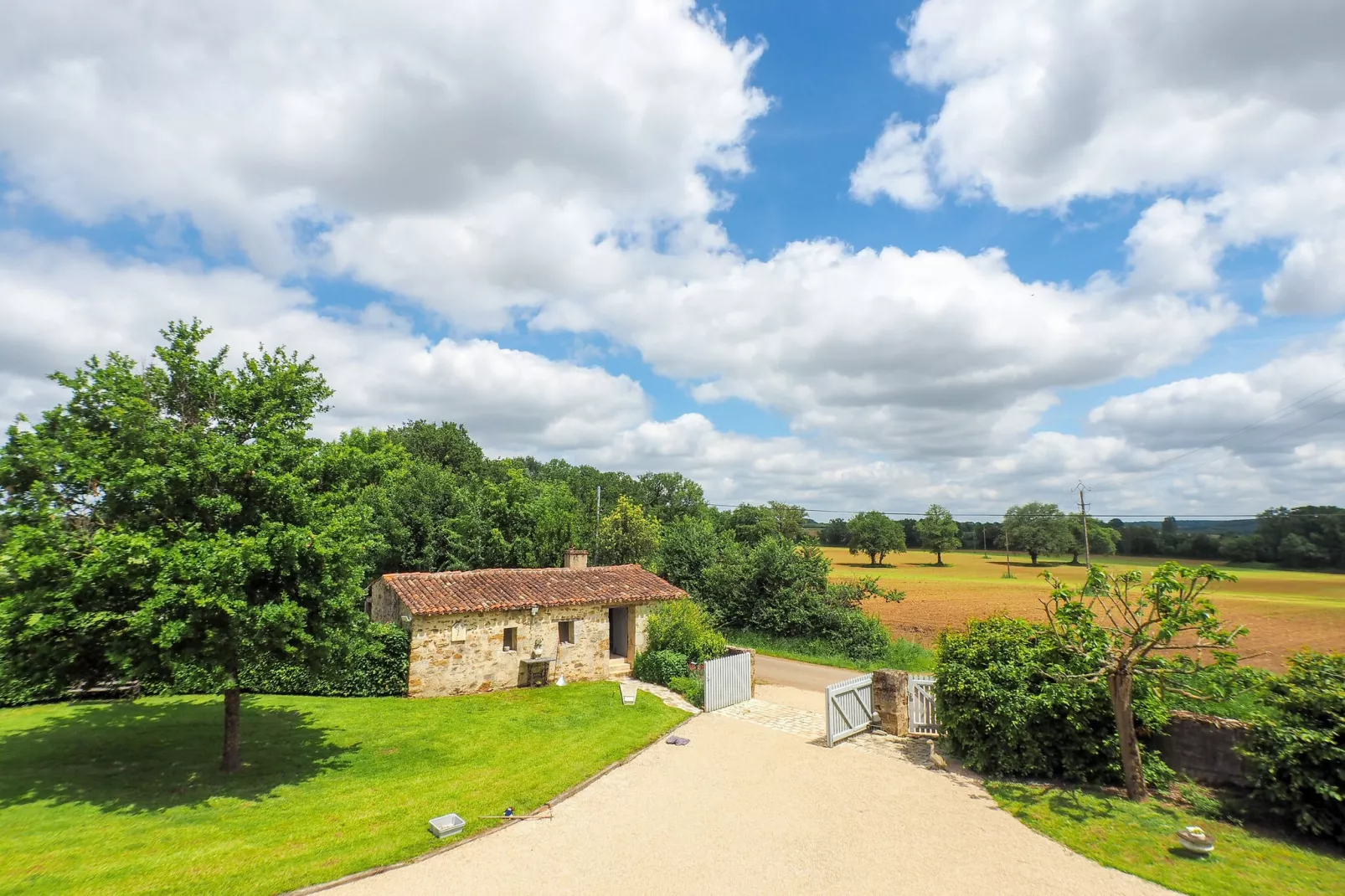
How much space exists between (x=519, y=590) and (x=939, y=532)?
9716 cm

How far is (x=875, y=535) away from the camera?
102m

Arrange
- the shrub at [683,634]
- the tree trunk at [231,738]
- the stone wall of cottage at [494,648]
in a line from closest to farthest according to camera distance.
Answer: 1. the tree trunk at [231,738]
2. the stone wall of cottage at [494,648]
3. the shrub at [683,634]

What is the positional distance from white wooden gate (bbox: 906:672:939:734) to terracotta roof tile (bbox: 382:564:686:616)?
10.5 m

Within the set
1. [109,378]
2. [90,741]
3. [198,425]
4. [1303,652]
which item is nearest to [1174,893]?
[1303,652]

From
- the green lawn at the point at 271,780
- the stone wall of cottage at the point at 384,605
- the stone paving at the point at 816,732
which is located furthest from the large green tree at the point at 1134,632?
the stone wall of cottage at the point at 384,605

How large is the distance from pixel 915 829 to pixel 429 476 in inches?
1176

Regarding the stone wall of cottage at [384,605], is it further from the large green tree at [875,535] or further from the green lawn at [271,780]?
the large green tree at [875,535]

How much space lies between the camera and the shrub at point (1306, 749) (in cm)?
936

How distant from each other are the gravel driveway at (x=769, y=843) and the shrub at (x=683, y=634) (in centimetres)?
818

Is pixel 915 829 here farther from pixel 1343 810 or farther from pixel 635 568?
pixel 635 568

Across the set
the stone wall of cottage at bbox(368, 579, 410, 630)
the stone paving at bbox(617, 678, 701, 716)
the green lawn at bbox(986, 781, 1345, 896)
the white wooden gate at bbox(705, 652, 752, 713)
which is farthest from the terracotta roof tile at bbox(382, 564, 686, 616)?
the green lawn at bbox(986, 781, 1345, 896)

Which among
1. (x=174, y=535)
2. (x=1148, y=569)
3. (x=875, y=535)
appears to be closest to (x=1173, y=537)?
(x=1148, y=569)

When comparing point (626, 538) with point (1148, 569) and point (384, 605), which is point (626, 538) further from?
point (1148, 569)

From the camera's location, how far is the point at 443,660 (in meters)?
19.4
